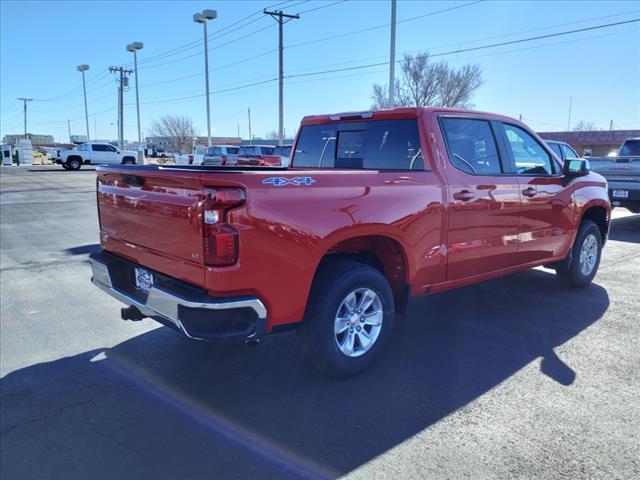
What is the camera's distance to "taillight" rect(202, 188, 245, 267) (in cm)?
296

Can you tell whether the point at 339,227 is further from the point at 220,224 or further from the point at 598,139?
the point at 598,139

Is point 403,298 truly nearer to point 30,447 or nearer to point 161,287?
point 161,287

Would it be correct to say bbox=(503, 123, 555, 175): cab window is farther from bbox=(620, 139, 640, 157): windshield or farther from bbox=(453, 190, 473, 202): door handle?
bbox=(620, 139, 640, 157): windshield

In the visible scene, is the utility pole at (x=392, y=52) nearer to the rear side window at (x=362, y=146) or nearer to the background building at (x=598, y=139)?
the rear side window at (x=362, y=146)

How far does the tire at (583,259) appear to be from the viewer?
608 cm

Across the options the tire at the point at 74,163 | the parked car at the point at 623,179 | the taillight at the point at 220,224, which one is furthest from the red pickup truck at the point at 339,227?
the tire at the point at 74,163

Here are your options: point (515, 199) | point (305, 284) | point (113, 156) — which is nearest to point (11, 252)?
point (305, 284)

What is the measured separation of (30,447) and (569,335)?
4.38m

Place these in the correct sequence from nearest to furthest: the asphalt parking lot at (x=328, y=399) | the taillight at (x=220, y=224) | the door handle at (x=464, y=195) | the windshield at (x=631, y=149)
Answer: the asphalt parking lot at (x=328, y=399) < the taillight at (x=220, y=224) < the door handle at (x=464, y=195) < the windshield at (x=631, y=149)

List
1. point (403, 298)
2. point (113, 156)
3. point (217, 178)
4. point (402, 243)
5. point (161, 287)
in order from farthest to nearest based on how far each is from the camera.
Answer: point (113, 156)
point (403, 298)
point (402, 243)
point (161, 287)
point (217, 178)

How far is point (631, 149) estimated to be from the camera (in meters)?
13.5

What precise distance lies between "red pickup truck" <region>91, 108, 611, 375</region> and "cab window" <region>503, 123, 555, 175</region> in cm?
2

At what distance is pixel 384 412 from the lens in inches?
133

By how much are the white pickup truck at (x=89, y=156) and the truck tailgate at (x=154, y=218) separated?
3801 centimetres
